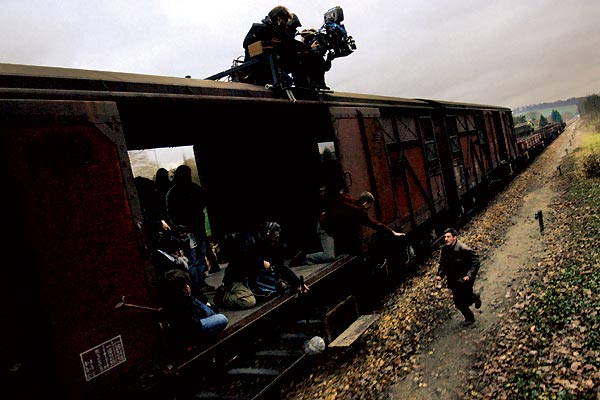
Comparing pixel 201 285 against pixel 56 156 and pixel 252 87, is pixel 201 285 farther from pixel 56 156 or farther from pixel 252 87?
pixel 56 156

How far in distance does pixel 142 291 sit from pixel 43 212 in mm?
1046

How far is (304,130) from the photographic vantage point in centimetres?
794

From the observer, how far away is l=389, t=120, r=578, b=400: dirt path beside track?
15.5ft

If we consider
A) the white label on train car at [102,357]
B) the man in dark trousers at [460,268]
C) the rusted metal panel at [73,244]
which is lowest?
the man in dark trousers at [460,268]

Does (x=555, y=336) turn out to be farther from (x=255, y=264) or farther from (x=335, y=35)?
(x=335, y=35)

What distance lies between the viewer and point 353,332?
19.2 feet

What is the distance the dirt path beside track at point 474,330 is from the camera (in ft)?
15.5

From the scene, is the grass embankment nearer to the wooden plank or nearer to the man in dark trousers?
the man in dark trousers

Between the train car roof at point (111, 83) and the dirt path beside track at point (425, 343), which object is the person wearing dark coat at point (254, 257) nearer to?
the dirt path beside track at point (425, 343)

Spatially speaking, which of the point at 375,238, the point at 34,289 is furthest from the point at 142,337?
the point at 375,238

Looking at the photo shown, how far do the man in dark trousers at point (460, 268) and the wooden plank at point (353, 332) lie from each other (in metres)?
1.37

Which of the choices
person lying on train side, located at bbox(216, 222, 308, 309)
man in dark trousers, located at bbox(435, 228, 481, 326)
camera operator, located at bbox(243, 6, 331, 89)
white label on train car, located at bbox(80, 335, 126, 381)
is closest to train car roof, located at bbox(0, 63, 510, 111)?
camera operator, located at bbox(243, 6, 331, 89)

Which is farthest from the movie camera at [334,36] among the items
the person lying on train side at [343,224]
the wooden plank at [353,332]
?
the wooden plank at [353,332]

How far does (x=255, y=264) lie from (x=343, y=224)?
5.83ft
